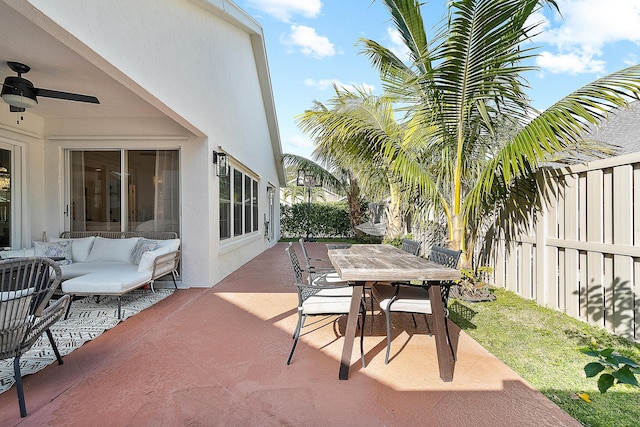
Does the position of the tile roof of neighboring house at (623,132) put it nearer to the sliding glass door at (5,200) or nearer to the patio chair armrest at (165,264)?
the patio chair armrest at (165,264)

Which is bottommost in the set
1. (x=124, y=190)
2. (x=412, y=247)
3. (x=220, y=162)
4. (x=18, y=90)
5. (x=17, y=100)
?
(x=412, y=247)

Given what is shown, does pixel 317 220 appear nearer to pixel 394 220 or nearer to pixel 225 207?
pixel 394 220

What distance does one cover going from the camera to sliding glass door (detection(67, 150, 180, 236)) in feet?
19.0

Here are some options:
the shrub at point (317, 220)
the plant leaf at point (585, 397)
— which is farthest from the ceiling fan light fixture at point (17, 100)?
the shrub at point (317, 220)

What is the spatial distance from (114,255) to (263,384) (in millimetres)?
4119

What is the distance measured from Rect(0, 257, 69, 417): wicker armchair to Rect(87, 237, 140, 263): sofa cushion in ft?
9.74

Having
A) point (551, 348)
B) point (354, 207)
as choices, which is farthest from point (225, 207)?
point (354, 207)

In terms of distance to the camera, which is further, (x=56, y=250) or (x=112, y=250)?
(x=112, y=250)

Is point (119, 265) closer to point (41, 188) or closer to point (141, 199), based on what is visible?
point (141, 199)

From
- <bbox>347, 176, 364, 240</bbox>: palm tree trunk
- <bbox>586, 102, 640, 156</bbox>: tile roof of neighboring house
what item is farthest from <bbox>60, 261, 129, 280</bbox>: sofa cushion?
<bbox>347, 176, 364, 240</bbox>: palm tree trunk

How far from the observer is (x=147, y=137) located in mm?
5594

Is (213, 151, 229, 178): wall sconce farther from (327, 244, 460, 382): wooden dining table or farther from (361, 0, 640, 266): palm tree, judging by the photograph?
(327, 244, 460, 382): wooden dining table

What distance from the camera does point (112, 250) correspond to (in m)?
5.32

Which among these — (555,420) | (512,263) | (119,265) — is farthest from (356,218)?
(555,420)
